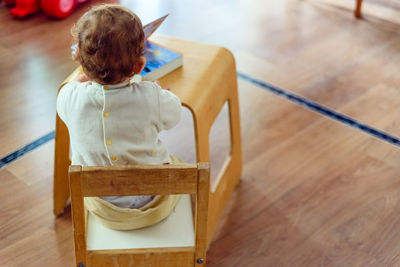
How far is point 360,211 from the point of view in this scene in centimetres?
184

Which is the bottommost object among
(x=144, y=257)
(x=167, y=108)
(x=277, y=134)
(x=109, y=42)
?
(x=277, y=134)

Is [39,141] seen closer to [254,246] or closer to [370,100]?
[254,246]

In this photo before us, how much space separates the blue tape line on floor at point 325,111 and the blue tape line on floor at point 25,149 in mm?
942

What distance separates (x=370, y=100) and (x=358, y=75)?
0.73 ft

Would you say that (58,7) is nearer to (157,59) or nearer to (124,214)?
(157,59)

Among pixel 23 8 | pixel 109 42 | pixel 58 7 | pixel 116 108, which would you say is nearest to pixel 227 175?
pixel 116 108

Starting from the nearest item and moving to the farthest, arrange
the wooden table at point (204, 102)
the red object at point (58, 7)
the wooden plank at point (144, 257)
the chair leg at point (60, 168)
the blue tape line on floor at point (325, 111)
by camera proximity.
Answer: the wooden plank at point (144, 257) < the wooden table at point (204, 102) < the chair leg at point (60, 168) < the blue tape line on floor at point (325, 111) < the red object at point (58, 7)

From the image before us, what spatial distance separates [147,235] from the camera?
1.28m

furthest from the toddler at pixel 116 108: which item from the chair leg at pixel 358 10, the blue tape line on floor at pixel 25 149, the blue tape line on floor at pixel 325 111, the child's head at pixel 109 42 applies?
the chair leg at pixel 358 10

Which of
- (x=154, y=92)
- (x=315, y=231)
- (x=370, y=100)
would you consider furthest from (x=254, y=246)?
(x=370, y=100)

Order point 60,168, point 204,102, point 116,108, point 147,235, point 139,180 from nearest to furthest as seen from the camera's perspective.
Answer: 1. point 139,180
2. point 116,108
3. point 147,235
4. point 204,102
5. point 60,168

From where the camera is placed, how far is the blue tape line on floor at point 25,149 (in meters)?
1.98

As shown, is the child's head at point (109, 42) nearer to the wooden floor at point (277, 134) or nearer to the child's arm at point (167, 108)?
the child's arm at point (167, 108)

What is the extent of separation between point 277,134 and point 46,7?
1.49 m
